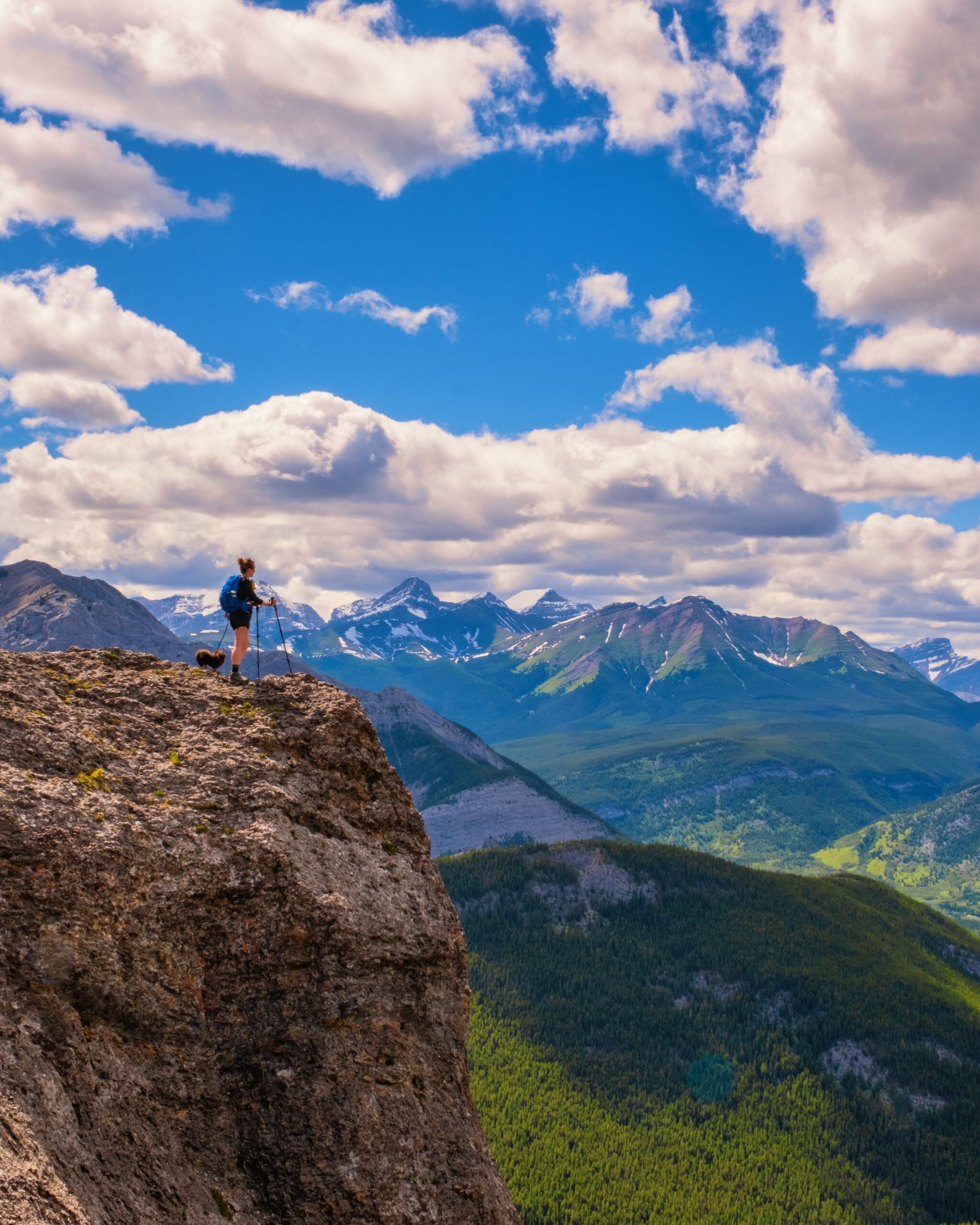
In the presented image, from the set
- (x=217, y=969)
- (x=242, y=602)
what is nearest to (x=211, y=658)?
(x=242, y=602)

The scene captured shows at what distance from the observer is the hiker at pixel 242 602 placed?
2941 cm

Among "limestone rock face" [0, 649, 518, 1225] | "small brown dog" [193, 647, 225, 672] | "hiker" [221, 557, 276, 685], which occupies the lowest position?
"limestone rock face" [0, 649, 518, 1225]

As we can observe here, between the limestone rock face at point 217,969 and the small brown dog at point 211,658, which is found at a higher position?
the small brown dog at point 211,658

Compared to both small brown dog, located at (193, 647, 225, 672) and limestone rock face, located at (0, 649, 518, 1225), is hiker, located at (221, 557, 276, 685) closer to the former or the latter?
small brown dog, located at (193, 647, 225, 672)

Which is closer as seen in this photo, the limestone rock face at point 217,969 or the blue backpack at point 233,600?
the limestone rock face at point 217,969

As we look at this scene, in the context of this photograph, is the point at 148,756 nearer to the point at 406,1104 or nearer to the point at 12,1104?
the point at 12,1104

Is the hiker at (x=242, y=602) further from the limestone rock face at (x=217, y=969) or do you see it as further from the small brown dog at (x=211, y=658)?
the limestone rock face at (x=217, y=969)

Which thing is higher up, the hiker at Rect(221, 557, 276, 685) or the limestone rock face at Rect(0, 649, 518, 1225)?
the hiker at Rect(221, 557, 276, 685)

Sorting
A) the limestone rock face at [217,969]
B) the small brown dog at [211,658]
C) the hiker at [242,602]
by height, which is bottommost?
the limestone rock face at [217,969]

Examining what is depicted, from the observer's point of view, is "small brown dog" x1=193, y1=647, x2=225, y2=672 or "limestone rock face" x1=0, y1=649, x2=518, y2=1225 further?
"small brown dog" x1=193, y1=647, x2=225, y2=672

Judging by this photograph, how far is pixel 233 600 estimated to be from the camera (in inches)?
1177

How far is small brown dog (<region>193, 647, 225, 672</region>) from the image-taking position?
27.6m

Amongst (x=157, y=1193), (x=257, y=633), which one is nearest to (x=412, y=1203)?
(x=157, y=1193)

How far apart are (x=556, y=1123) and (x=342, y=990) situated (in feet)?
676
